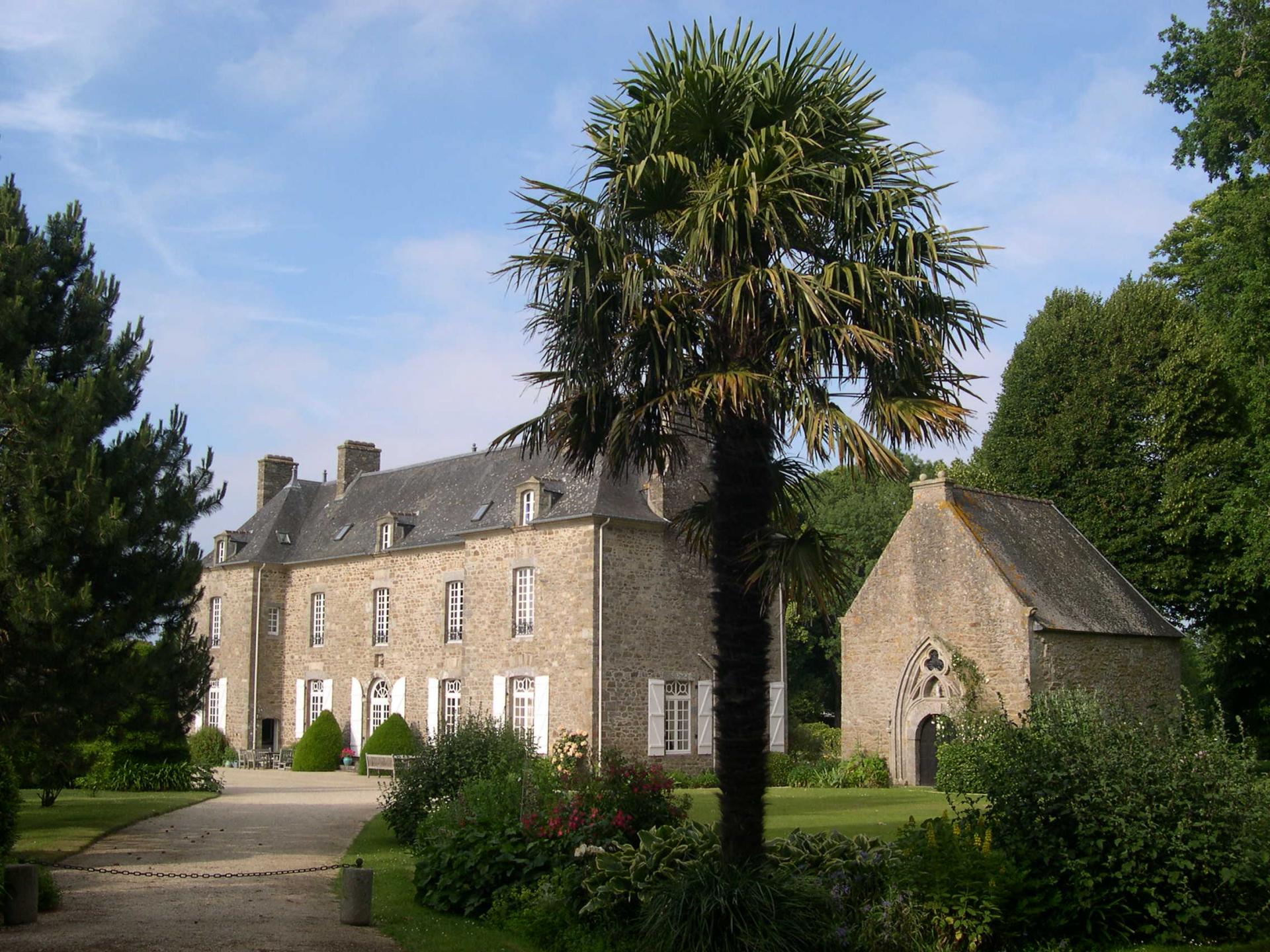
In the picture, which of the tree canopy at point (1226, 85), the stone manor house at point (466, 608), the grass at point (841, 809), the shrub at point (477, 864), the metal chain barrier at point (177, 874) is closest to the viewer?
the shrub at point (477, 864)

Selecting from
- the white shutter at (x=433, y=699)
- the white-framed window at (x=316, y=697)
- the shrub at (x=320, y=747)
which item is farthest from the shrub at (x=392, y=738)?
the white-framed window at (x=316, y=697)

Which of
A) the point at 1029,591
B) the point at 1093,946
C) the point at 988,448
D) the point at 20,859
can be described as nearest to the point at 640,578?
the point at 1029,591

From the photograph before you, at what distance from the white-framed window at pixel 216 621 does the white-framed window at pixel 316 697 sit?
12.6 ft

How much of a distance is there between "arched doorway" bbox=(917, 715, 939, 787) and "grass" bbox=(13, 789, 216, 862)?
13.3 meters

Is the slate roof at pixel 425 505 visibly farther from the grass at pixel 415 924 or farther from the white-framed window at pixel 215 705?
the grass at pixel 415 924

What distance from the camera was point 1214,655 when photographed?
1009 inches

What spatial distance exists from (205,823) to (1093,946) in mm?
11927

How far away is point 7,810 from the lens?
10656 mm

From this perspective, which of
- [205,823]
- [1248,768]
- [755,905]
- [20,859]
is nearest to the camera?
[755,905]

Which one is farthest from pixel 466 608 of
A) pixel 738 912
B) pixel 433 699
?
pixel 738 912

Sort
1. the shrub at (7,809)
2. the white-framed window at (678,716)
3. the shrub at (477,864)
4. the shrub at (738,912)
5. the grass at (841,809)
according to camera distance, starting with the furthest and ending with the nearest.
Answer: the white-framed window at (678,716)
the grass at (841,809)
the shrub at (7,809)
the shrub at (477,864)
the shrub at (738,912)

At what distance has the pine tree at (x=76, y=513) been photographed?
38.6ft

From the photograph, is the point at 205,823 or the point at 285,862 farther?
the point at 205,823

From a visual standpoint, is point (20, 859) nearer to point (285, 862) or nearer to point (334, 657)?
point (285, 862)
